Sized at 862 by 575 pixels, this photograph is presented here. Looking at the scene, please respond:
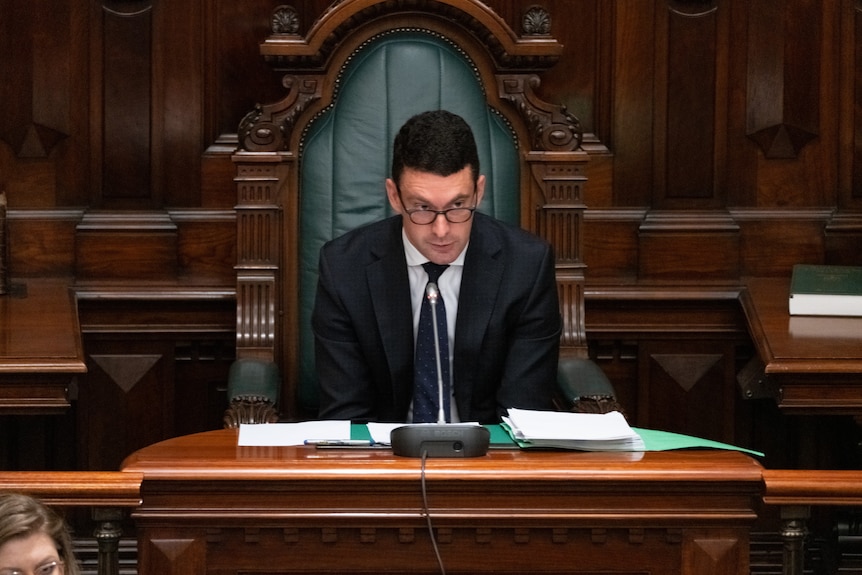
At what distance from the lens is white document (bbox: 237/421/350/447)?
2510 mm

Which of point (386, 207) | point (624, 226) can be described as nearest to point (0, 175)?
point (386, 207)

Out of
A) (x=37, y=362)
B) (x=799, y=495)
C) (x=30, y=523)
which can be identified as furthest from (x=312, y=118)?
(x=30, y=523)

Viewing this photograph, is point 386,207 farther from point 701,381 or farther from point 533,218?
point 701,381

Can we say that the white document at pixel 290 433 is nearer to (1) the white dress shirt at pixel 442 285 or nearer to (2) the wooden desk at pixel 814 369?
(1) the white dress shirt at pixel 442 285

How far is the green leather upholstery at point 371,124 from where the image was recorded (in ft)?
11.9

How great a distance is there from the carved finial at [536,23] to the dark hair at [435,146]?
0.65 meters

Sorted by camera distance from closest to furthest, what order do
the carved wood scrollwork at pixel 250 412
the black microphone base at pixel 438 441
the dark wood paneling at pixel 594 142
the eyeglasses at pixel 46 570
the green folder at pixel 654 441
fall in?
the eyeglasses at pixel 46 570, the black microphone base at pixel 438 441, the green folder at pixel 654 441, the carved wood scrollwork at pixel 250 412, the dark wood paneling at pixel 594 142

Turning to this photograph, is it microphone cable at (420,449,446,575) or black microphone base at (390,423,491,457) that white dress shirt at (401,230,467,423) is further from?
microphone cable at (420,449,446,575)

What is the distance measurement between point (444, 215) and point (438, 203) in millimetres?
29

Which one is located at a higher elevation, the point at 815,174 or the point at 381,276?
the point at 815,174

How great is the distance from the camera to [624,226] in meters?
3.99

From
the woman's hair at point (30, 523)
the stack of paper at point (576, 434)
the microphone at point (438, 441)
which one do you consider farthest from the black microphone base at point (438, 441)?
the woman's hair at point (30, 523)

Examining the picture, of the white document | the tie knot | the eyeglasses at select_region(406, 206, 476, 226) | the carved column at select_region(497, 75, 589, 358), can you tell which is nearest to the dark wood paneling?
the carved column at select_region(497, 75, 589, 358)

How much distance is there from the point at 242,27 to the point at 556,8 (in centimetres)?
89
